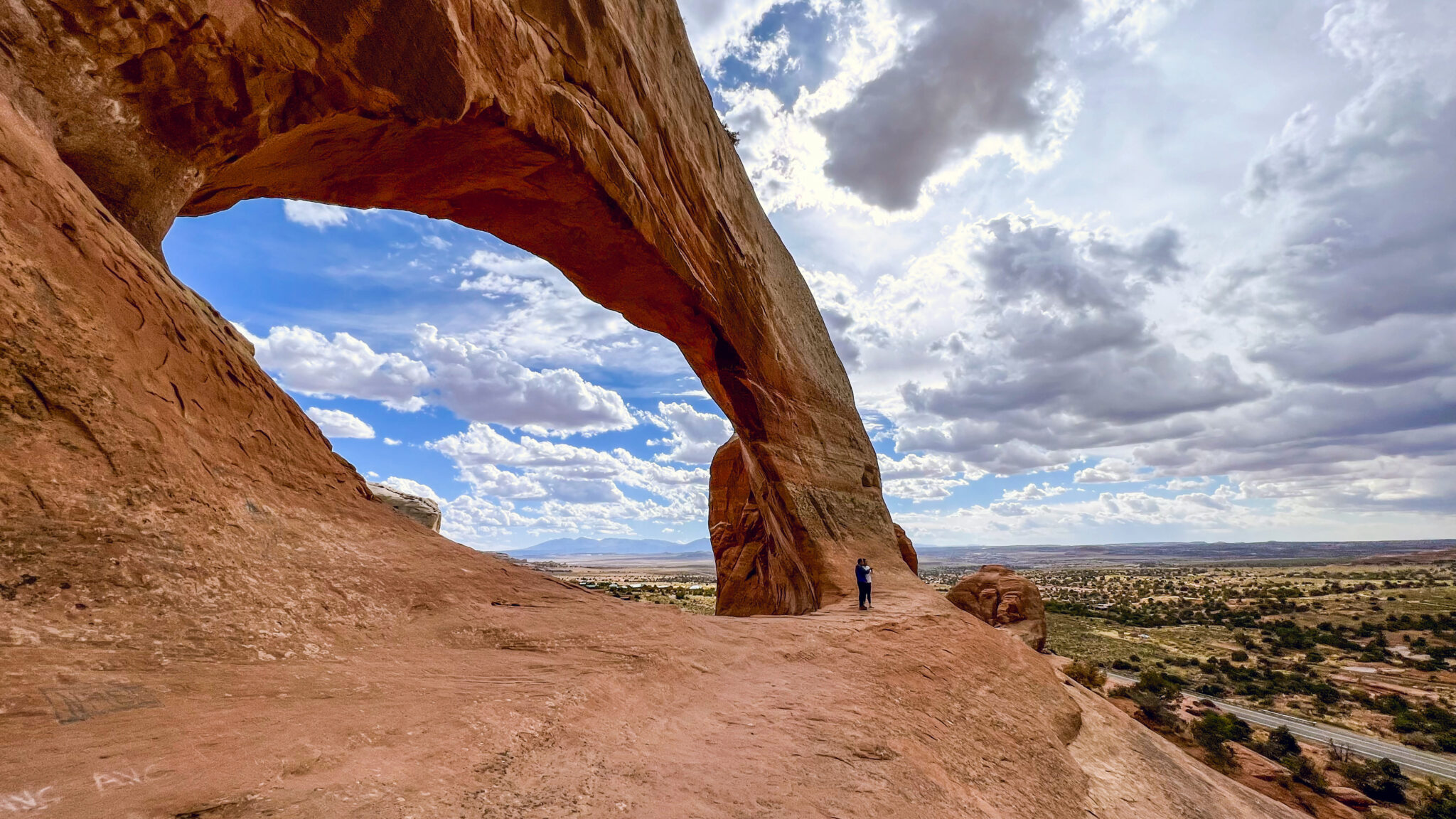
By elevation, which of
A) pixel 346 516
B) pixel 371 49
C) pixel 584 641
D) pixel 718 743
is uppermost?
pixel 371 49

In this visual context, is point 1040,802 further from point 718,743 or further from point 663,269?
point 663,269

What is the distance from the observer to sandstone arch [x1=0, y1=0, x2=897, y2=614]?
503 centimetres

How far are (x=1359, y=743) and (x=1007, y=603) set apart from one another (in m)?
15.7

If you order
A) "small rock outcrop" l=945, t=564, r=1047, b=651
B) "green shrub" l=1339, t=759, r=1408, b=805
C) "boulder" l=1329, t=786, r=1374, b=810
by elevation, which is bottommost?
"green shrub" l=1339, t=759, r=1408, b=805

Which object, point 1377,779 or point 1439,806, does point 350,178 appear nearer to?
point 1377,779

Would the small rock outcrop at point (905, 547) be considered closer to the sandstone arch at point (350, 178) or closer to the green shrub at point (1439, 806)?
the sandstone arch at point (350, 178)

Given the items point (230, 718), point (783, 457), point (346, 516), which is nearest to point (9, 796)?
point (230, 718)

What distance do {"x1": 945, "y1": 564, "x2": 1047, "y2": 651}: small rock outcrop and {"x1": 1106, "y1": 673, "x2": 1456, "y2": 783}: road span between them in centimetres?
1050

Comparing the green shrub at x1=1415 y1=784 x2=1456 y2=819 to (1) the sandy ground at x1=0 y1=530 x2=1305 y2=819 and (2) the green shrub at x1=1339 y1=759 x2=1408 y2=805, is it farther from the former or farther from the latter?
(1) the sandy ground at x1=0 y1=530 x2=1305 y2=819

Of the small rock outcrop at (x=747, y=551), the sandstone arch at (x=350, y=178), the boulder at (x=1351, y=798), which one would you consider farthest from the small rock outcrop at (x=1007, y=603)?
the sandstone arch at (x=350, y=178)

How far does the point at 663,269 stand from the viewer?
15.3 m

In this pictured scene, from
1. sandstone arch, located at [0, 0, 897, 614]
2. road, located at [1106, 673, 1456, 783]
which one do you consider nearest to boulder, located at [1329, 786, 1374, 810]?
road, located at [1106, 673, 1456, 783]

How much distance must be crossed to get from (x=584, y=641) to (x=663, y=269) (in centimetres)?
1038

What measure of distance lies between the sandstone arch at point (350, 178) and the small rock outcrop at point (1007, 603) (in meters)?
14.2
